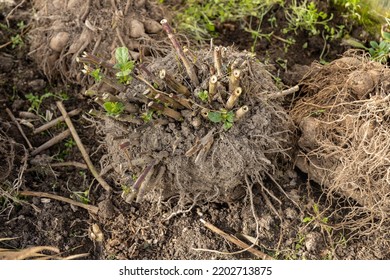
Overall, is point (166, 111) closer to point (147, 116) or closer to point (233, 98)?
point (147, 116)

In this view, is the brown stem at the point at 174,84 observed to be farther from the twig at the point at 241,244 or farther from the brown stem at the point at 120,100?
the twig at the point at 241,244

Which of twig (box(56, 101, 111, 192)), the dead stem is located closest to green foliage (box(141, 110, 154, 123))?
the dead stem

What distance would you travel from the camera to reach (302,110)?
178 centimetres

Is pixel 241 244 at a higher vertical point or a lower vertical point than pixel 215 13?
lower

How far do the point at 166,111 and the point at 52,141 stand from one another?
57 cm

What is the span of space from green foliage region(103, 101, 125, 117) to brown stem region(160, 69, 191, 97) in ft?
0.47

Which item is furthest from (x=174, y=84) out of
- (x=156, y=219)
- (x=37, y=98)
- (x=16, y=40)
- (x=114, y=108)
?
(x=16, y=40)

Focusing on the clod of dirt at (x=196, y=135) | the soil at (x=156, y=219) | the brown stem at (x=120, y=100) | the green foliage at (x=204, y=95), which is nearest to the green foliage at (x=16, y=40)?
the soil at (x=156, y=219)

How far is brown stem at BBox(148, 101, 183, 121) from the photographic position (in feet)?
4.80

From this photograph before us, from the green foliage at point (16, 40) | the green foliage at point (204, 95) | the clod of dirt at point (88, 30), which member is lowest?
the green foliage at point (16, 40)

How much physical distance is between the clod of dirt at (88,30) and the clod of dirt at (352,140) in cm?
65

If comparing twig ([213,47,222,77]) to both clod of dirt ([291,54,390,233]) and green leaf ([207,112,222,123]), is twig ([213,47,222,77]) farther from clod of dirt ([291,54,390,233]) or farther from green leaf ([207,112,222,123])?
clod of dirt ([291,54,390,233])

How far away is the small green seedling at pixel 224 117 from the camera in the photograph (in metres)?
1.51

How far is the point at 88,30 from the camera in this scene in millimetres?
1903
